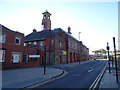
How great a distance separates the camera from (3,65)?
18078mm

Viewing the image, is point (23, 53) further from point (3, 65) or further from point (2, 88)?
point (2, 88)

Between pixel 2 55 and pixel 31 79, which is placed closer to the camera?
pixel 31 79

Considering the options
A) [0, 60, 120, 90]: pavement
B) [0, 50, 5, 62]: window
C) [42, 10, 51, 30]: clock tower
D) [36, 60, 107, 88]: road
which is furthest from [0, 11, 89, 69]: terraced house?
[42, 10, 51, 30]: clock tower

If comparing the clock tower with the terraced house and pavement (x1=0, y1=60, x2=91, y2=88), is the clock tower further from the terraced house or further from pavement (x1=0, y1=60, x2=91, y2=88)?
pavement (x1=0, y1=60, x2=91, y2=88)

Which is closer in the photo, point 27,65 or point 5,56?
point 5,56

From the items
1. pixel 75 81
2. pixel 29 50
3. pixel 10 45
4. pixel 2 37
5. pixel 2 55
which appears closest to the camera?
pixel 75 81

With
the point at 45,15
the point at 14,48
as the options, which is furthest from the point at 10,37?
the point at 45,15

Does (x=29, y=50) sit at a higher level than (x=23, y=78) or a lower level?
higher

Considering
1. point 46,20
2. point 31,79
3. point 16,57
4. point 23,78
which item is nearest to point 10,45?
point 16,57

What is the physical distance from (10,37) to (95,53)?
361 feet

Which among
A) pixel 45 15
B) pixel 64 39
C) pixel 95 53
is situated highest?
pixel 45 15

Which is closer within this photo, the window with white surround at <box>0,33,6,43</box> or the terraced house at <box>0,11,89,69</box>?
the window with white surround at <box>0,33,6,43</box>

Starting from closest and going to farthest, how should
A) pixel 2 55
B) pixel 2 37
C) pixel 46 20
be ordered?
pixel 2 55 < pixel 2 37 < pixel 46 20

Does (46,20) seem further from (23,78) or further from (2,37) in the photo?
(23,78)
